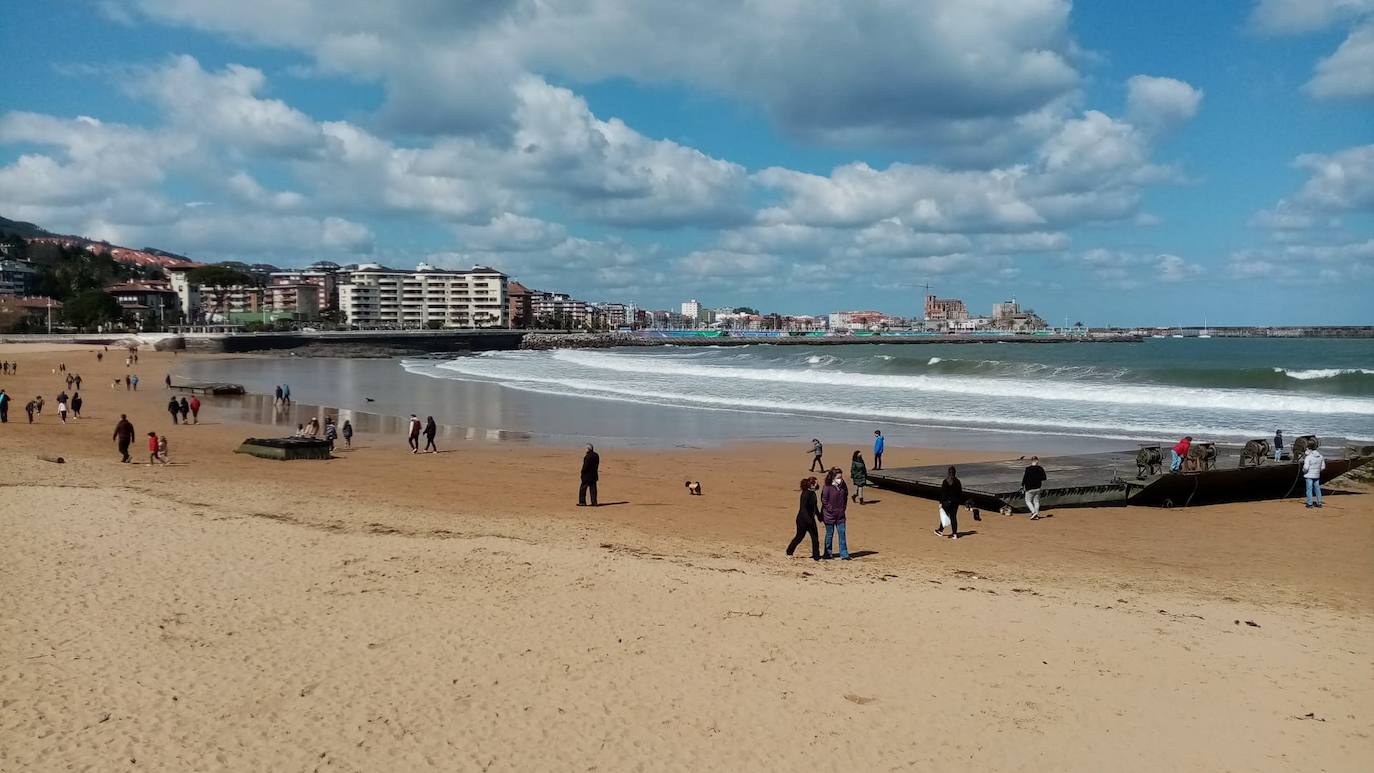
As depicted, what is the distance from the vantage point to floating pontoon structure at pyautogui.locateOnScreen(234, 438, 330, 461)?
2023 centimetres

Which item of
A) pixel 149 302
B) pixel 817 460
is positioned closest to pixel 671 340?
pixel 149 302

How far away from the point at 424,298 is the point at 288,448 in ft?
513

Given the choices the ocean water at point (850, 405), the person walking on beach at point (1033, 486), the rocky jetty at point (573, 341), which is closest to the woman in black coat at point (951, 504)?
the person walking on beach at point (1033, 486)

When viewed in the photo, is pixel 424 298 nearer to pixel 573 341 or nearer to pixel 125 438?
pixel 573 341

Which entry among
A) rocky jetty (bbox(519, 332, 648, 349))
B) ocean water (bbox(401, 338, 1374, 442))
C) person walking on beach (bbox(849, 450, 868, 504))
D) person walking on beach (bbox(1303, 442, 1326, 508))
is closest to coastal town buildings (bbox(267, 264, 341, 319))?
rocky jetty (bbox(519, 332, 648, 349))

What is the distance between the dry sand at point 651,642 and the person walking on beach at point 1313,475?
272 centimetres

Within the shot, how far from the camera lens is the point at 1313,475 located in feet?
52.6

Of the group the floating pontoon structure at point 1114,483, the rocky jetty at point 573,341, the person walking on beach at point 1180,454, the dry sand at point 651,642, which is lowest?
the dry sand at point 651,642

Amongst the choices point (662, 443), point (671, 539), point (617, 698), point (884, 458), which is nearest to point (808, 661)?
point (617, 698)

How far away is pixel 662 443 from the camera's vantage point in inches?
995

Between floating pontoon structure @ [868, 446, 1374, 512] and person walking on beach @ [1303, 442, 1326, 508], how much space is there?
0.74 metres

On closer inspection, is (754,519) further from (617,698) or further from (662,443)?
(662,443)

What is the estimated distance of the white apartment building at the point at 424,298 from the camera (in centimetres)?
16650

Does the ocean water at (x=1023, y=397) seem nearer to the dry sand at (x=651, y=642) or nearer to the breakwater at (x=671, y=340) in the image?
the dry sand at (x=651, y=642)
